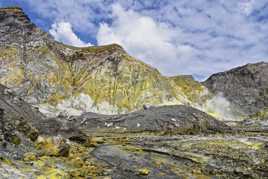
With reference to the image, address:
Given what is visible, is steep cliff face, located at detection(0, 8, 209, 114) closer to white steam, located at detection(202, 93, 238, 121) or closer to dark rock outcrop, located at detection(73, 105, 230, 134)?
white steam, located at detection(202, 93, 238, 121)

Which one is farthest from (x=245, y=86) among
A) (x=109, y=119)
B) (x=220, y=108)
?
(x=109, y=119)

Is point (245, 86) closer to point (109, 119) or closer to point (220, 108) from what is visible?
point (220, 108)

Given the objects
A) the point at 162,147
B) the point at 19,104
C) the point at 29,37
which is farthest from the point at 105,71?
the point at 19,104

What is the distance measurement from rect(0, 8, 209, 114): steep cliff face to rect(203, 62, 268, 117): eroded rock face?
15767mm

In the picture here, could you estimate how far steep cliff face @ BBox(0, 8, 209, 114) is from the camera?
86.1 meters

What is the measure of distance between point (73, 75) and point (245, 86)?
185 feet

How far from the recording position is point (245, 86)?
121 m

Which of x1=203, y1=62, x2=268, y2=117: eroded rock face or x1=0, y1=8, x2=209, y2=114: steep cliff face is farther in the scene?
x1=203, y1=62, x2=268, y2=117: eroded rock face

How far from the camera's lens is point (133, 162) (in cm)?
2506

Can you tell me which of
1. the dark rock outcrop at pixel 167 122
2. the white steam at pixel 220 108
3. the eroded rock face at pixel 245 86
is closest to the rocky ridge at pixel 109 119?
the dark rock outcrop at pixel 167 122

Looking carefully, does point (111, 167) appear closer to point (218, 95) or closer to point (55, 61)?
point (55, 61)

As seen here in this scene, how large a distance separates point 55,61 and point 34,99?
15323 millimetres

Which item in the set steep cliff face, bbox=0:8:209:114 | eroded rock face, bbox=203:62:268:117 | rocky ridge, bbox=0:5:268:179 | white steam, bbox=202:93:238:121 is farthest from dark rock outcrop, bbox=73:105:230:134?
eroded rock face, bbox=203:62:268:117

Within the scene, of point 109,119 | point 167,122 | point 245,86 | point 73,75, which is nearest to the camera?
point 167,122
